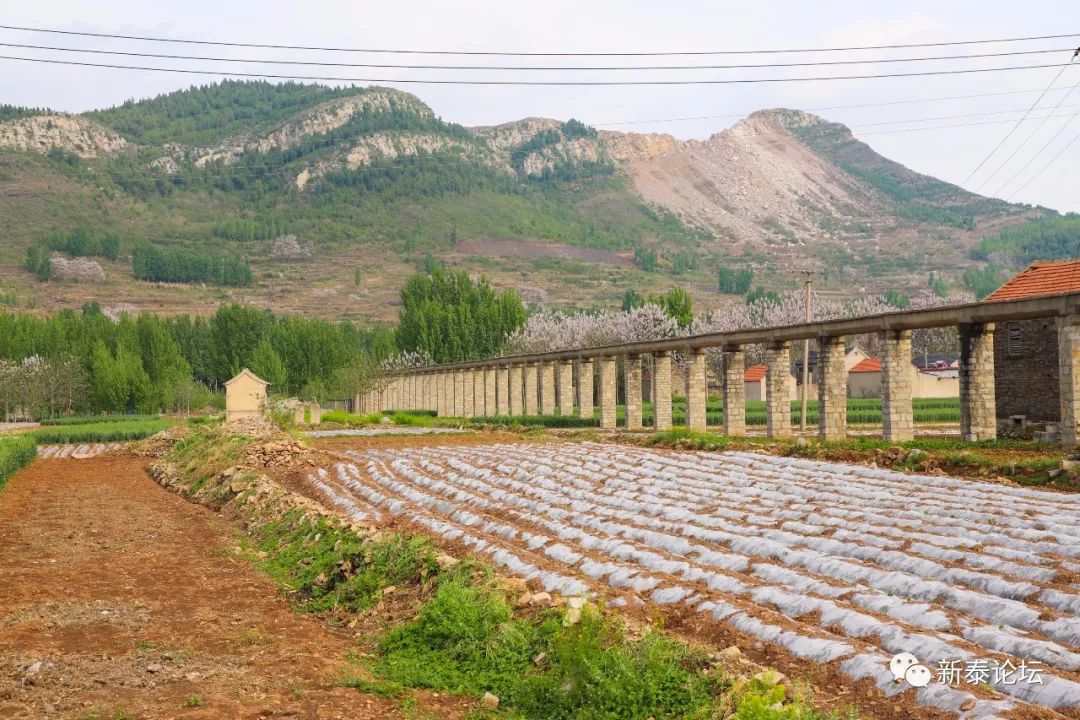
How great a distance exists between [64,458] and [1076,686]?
4486 cm

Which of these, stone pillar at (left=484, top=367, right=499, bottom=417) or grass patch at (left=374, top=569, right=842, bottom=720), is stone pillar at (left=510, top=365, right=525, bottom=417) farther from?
grass patch at (left=374, top=569, right=842, bottom=720)

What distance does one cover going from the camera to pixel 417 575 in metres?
13.0

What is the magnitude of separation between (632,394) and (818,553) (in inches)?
1370

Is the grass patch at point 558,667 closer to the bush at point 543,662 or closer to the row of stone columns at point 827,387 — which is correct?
the bush at point 543,662

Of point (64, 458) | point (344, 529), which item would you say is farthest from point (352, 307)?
point (344, 529)

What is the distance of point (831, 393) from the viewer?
32.1m

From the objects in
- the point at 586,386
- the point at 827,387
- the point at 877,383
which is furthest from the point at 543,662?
the point at 877,383

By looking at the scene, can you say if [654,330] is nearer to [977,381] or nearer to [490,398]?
[490,398]

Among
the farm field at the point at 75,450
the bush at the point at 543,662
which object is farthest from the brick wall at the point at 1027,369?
the farm field at the point at 75,450

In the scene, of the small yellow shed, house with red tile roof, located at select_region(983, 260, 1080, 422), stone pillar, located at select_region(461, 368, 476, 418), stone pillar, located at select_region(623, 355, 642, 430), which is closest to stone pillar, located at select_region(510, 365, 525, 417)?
stone pillar, located at select_region(461, 368, 476, 418)

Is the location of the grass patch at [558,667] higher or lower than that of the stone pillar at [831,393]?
lower

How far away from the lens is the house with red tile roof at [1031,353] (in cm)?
3475

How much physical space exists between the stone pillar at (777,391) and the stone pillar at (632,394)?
11447 mm

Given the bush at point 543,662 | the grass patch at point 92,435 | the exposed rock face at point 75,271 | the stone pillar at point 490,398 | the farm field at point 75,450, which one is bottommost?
the farm field at point 75,450
